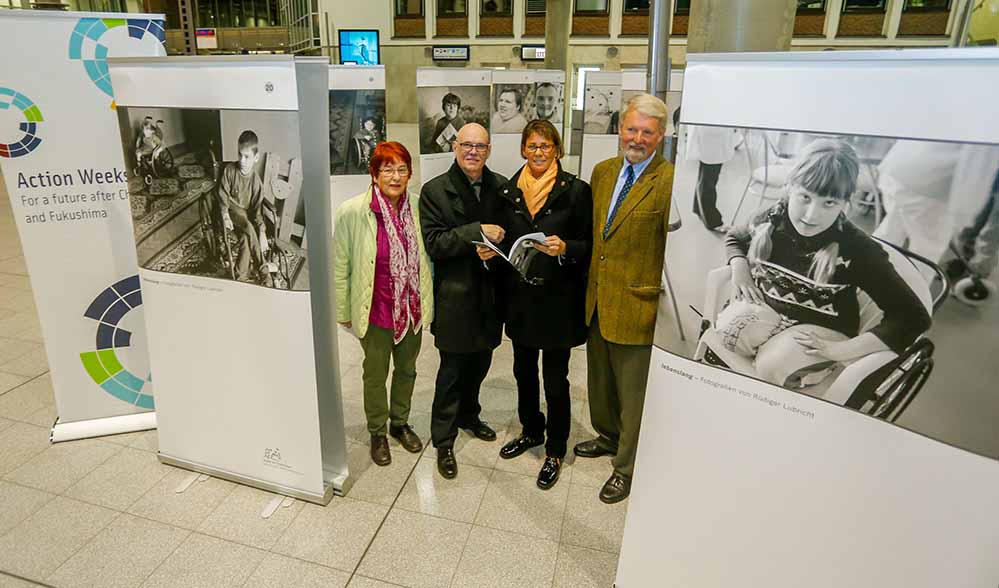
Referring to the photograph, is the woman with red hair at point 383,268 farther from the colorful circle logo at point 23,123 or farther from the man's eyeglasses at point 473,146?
the colorful circle logo at point 23,123

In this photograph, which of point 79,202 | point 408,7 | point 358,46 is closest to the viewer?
point 79,202

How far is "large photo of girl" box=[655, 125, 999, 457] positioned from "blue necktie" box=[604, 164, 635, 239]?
0.66 m

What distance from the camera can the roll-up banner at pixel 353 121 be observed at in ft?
18.0

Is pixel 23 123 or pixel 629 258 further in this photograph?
pixel 23 123

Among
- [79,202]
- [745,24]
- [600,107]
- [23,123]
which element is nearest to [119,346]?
[79,202]

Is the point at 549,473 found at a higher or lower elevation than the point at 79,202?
lower

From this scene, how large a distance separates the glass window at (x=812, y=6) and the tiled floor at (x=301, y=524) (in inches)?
791

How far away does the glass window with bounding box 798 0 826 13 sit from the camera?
18.3 meters

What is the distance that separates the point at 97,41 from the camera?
9.57 ft

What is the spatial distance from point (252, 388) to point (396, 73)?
71.4ft

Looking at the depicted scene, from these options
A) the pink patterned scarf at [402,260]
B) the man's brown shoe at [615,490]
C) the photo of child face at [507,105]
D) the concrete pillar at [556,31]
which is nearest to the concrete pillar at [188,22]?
the pink patterned scarf at [402,260]

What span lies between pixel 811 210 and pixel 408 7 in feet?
75.1

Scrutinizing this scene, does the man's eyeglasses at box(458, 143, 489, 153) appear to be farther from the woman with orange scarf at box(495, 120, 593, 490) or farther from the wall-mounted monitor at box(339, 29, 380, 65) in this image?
the wall-mounted monitor at box(339, 29, 380, 65)

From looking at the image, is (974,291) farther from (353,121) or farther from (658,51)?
(353,121)
